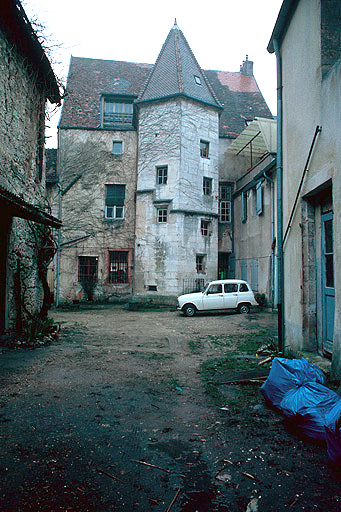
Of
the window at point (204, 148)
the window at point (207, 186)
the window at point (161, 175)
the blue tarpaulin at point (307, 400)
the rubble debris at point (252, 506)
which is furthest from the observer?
the window at point (207, 186)

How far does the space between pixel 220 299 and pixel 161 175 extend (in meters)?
8.34

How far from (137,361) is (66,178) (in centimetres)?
1605

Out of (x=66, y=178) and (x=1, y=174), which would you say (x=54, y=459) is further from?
(x=66, y=178)

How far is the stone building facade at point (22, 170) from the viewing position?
7.02m

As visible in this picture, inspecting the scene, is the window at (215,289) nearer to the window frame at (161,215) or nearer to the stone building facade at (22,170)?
the window frame at (161,215)

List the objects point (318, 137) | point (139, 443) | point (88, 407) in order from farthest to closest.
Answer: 1. point (318, 137)
2. point (88, 407)
3. point (139, 443)

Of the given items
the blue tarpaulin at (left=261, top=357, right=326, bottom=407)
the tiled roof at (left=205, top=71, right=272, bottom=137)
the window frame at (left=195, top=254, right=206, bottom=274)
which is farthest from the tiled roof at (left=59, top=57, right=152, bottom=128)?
the blue tarpaulin at (left=261, top=357, right=326, bottom=407)

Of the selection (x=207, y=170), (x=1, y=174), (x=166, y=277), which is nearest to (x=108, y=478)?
(x=1, y=174)

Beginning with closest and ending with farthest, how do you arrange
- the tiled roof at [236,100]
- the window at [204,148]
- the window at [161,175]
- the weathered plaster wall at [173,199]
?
the weathered plaster wall at [173,199] → the window at [161,175] → the window at [204,148] → the tiled roof at [236,100]

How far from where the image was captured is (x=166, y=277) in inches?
738

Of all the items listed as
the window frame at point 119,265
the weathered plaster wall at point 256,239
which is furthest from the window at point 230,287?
the window frame at point 119,265

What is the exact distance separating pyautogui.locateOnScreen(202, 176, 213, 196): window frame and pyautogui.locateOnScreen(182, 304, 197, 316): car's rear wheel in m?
7.87

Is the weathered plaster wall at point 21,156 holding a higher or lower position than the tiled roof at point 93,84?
lower

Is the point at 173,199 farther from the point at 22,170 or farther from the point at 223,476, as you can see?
the point at 223,476
